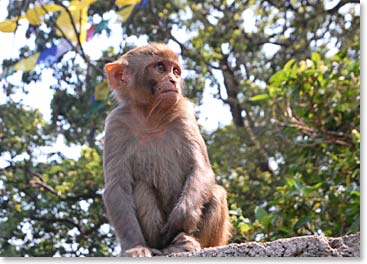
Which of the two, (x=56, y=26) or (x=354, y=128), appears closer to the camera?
(x=354, y=128)

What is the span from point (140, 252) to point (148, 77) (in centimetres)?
99

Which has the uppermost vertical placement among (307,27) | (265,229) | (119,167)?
(307,27)

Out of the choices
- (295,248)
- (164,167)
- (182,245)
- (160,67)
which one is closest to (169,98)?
(160,67)

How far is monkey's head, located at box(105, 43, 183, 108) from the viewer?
4.59m

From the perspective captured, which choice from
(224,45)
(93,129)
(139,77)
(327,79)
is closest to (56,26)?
(93,129)

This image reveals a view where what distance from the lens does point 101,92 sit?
26.5 feet

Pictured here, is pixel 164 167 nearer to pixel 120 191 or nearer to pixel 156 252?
pixel 120 191

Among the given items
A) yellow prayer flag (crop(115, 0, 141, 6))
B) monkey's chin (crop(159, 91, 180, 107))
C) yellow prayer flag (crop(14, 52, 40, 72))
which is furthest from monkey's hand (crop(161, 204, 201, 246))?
yellow prayer flag (crop(115, 0, 141, 6))

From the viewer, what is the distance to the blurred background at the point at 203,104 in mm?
6410

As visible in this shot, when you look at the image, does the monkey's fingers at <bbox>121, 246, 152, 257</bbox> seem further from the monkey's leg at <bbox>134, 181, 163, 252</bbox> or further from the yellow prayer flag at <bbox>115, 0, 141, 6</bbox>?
the yellow prayer flag at <bbox>115, 0, 141, 6</bbox>

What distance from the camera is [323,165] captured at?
6.79 metres

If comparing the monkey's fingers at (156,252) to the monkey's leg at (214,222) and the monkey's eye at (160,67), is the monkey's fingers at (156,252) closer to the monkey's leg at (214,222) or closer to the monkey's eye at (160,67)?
the monkey's leg at (214,222)

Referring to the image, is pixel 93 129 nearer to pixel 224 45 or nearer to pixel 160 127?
pixel 224 45

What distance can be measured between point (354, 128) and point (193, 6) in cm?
258
